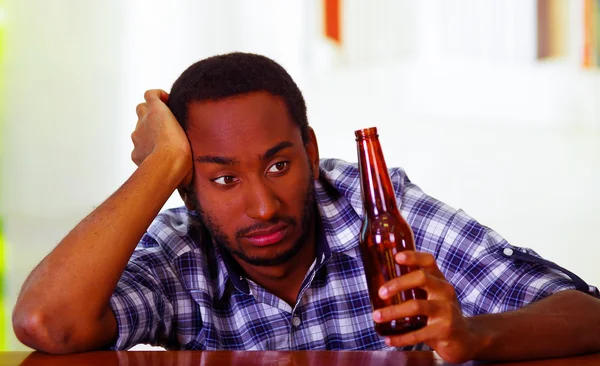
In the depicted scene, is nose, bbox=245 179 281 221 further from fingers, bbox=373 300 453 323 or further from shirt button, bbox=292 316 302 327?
fingers, bbox=373 300 453 323

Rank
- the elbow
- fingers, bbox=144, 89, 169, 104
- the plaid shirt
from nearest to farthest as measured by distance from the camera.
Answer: the elbow
the plaid shirt
fingers, bbox=144, 89, 169, 104

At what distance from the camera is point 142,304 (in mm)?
1314

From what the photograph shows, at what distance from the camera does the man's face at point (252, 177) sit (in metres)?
1.30

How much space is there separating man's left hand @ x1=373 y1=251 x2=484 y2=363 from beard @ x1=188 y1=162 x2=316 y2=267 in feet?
1.36

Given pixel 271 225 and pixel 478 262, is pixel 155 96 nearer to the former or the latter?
pixel 271 225

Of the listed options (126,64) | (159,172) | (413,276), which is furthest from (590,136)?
(413,276)

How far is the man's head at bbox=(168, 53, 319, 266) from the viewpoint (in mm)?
1304

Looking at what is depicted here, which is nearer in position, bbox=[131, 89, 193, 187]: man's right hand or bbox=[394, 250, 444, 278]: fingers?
bbox=[394, 250, 444, 278]: fingers

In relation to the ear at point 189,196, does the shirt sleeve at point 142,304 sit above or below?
below

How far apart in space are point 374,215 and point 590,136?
7.42ft

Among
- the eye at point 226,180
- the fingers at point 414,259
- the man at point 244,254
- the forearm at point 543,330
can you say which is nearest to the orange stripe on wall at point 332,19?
the man at point 244,254

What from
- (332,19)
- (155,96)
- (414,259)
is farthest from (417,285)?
(332,19)

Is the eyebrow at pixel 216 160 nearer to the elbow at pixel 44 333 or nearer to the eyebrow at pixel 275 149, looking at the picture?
the eyebrow at pixel 275 149

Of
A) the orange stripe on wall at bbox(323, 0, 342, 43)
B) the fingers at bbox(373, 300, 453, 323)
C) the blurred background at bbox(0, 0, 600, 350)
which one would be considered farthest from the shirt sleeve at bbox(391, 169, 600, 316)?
the orange stripe on wall at bbox(323, 0, 342, 43)
